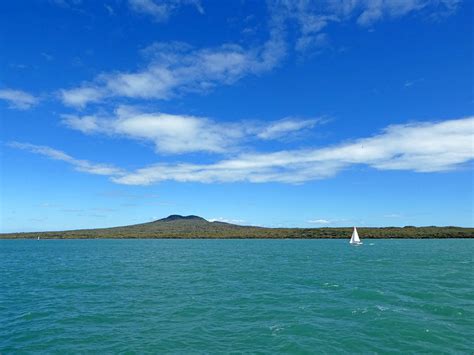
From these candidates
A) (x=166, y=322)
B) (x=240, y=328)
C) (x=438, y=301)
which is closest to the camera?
(x=240, y=328)

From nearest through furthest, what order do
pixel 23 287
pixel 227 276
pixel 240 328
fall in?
pixel 240 328
pixel 23 287
pixel 227 276

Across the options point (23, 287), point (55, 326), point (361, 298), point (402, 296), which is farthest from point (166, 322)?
point (23, 287)

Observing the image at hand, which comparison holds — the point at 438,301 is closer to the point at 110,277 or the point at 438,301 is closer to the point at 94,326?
the point at 94,326

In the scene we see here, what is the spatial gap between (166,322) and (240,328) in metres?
5.92

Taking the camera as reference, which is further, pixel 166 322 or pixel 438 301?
pixel 438 301

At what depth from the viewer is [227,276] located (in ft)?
171

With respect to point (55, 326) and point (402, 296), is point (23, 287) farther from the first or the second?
point (402, 296)

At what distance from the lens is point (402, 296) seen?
3600 cm

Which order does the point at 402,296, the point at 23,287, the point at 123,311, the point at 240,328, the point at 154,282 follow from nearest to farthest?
the point at 240,328 < the point at 123,311 < the point at 402,296 < the point at 23,287 < the point at 154,282

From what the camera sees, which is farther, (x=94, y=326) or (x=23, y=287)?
(x=23, y=287)

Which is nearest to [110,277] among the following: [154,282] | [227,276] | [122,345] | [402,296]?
[154,282]

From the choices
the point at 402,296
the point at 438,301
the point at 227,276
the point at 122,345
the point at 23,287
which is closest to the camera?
the point at 122,345

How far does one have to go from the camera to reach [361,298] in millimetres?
35156

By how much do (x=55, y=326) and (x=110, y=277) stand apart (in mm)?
27348
